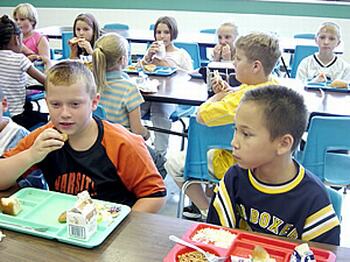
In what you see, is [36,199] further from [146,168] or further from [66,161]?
[146,168]

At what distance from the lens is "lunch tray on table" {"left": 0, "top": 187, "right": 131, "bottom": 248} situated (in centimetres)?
111

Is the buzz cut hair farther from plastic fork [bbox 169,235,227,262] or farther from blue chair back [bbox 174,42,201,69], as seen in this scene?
blue chair back [bbox 174,42,201,69]

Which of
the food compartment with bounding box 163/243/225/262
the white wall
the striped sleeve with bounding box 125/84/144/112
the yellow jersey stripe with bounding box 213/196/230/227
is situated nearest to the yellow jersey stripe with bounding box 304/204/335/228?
the yellow jersey stripe with bounding box 213/196/230/227

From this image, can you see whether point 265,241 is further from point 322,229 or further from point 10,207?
point 10,207

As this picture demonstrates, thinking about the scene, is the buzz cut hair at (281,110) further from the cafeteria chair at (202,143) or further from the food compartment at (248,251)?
the cafeteria chair at (202,143)

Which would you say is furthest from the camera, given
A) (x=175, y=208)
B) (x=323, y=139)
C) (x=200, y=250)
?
(x=175, y=208)

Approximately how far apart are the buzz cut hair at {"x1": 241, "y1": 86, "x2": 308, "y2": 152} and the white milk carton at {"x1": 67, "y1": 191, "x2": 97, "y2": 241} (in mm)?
580

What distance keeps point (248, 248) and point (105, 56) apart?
Answer: 71.4 inches

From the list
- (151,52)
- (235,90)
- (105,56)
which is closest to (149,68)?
(151,52)

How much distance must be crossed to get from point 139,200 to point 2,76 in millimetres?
1967

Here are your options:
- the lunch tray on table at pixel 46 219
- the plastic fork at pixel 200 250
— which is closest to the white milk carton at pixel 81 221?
the lunch tray on table at pixel 46 219

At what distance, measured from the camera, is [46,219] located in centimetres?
119

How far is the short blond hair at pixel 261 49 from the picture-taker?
239 centimetres

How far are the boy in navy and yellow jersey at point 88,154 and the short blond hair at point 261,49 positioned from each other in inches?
42.6
